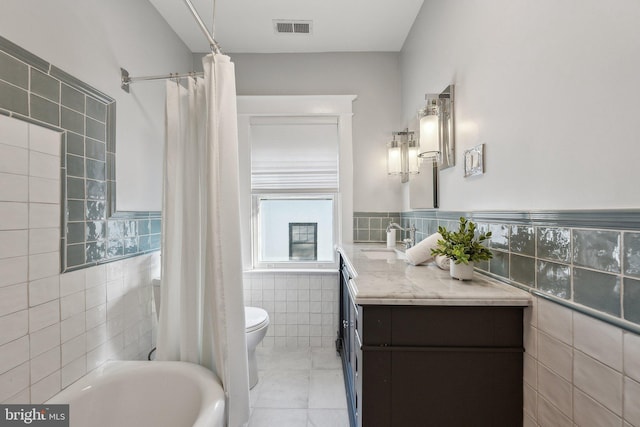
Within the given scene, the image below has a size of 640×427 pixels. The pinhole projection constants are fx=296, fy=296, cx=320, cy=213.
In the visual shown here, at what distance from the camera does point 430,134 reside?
156 centimetres

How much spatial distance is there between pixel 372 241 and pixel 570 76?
1949 mm

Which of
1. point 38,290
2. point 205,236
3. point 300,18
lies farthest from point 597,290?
point 300,18

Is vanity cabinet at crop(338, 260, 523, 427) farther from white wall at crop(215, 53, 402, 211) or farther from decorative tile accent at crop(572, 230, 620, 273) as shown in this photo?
white wall at crop(215, 53, 402, 211)

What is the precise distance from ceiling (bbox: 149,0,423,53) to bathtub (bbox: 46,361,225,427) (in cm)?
224

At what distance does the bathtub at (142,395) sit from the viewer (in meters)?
1.24

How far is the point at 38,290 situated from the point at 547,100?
191 cm

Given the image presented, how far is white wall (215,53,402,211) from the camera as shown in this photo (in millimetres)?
2621

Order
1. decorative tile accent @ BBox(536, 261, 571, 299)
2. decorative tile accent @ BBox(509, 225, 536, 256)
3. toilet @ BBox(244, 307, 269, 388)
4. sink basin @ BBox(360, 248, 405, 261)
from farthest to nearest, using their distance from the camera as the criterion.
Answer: sink basin @ BBox(360, 248, 405, 261) < toilet @ BBox(244, 307, 269, 388) < decorative tile accent @ BBox(509, 225, 536, 256) < decorative tile accent @ BBox(536, 261, 571, 299)

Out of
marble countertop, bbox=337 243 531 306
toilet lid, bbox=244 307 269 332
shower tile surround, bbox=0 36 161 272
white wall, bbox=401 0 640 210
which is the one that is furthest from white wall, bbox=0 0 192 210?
white wall, bbox=401 0 640 210

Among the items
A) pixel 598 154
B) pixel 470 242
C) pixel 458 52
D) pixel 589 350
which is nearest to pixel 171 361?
pixel 470 242

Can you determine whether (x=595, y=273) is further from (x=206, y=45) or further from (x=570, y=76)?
(x=206, y=45)

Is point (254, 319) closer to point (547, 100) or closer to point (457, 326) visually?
point (457, 326)

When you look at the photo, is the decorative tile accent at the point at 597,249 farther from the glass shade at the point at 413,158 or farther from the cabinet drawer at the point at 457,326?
the glass shade at the point at 413,158

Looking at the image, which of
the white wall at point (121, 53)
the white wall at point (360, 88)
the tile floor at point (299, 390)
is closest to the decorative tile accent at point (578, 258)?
the tile floor at point (299, 390)
